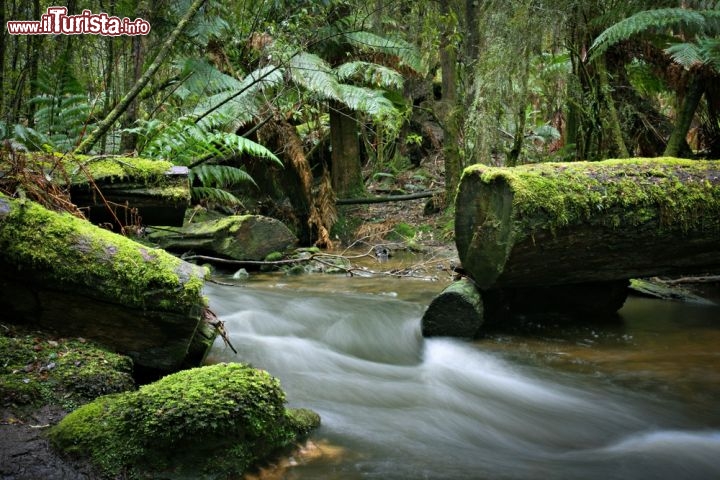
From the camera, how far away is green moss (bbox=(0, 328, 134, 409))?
8.36ft

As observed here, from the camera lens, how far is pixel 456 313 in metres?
4.68

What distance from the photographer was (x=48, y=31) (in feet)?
20.5

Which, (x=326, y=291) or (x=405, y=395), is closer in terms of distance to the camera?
(x=405, y=395)

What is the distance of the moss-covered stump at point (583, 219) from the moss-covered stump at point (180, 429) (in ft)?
7.97

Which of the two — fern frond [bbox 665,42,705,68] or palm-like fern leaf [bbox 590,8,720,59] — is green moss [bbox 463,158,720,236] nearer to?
fern frond [bbox 665,42,705,68]

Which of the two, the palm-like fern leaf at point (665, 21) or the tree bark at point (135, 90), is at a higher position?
the palm-like fern leaf at point (665, 21)

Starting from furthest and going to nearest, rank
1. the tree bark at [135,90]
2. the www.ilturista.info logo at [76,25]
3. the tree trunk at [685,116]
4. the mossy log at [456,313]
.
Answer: the tree trunk at [685,116] → the www.ilturista.info logo at [76,25] → the tree bark at [135,90] → the mossy log at [456,313]

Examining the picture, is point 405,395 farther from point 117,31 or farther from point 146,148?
point 117,31

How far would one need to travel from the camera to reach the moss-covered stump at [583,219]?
430cm

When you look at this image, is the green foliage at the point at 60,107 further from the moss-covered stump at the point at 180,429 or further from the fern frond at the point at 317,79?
Result: the moss-covered stump at the point at 180,429

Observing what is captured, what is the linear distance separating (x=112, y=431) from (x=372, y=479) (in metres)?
1.08

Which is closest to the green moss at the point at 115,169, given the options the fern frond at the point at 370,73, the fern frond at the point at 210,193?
the fern frond at the point at 210,193

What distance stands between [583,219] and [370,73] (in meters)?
6.17

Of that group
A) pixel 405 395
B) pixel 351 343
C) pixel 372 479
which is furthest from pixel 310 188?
pixel 372 479
